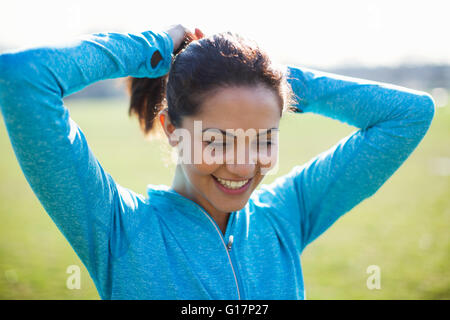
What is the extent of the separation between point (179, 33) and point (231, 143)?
633mm

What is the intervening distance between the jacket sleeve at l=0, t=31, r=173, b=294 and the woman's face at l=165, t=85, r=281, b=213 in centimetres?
34

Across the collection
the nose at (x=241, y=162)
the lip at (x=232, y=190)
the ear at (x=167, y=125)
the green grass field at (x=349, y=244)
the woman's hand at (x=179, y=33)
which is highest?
the woman's hand at (x=179, y=33)

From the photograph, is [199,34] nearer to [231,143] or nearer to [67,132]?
[231,143]

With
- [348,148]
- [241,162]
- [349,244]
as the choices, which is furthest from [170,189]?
[349,244]

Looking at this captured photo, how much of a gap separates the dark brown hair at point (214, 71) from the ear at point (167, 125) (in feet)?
0.10

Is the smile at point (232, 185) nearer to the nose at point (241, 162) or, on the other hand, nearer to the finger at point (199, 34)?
the nose at point (241, 162)

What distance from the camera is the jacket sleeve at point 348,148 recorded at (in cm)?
203

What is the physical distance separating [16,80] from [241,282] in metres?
1.18

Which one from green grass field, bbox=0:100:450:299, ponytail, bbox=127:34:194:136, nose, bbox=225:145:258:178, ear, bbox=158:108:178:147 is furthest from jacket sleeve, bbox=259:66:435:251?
ponytail, bbox=127:34:194:136

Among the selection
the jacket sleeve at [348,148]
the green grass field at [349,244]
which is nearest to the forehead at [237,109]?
the jacket sleeve at [348,148]

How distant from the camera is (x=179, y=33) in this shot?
6.45ft

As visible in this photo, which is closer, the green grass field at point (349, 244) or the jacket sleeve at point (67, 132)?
the jacket sleeve at point (67, 132)
